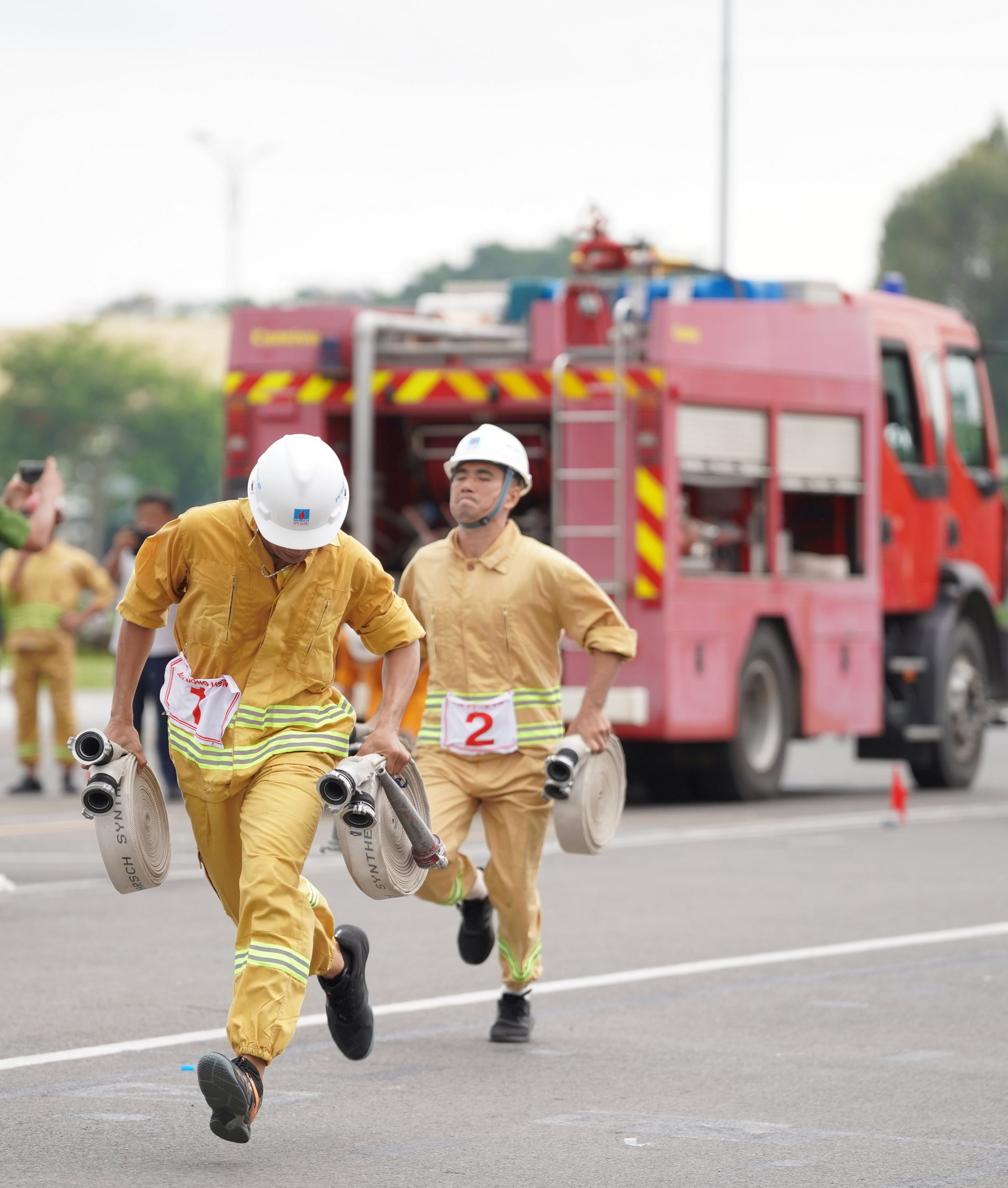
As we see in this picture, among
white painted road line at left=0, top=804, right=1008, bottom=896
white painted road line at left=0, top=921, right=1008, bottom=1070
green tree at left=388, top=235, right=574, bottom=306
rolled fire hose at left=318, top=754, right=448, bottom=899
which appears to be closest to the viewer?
rolled fire hose at left=318, top=754, right=448, bottom=899

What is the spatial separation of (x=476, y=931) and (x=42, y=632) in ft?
30.1

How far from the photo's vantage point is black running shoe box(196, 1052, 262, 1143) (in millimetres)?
5699

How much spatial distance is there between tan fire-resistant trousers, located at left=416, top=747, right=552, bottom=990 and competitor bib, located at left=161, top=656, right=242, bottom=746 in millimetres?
1400

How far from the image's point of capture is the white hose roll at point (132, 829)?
623 cm

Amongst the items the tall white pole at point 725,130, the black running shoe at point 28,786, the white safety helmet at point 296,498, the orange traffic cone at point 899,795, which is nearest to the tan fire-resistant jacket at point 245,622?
the white safety helmet at point 296,498

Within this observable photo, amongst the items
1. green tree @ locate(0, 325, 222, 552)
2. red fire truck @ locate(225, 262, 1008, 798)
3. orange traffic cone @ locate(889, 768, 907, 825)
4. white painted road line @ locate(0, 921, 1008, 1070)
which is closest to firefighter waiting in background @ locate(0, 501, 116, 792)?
red fire truck @ locate(225, 262, 1008, 798)

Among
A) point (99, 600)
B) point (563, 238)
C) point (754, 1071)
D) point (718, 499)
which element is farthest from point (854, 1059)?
point (563, 238)

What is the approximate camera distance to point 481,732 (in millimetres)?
7734

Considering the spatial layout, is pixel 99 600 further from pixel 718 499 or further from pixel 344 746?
pixel 344 746

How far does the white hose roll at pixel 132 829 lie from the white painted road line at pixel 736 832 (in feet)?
16.1

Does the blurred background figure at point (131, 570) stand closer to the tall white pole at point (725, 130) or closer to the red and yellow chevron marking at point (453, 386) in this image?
the red and yellow chevron marking at point (453, 386)

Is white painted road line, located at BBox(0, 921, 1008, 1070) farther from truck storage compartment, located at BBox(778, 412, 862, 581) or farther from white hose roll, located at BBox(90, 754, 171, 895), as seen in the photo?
truck storage compartment, located at BBox(778, 412, 862, 581)

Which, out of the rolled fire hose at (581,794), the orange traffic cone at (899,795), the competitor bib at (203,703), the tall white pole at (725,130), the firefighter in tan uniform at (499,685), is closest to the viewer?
the competitor bib at (203,703)

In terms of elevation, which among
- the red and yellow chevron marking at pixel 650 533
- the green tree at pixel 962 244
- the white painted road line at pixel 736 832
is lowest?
the white painted road line at pixel 736 832
